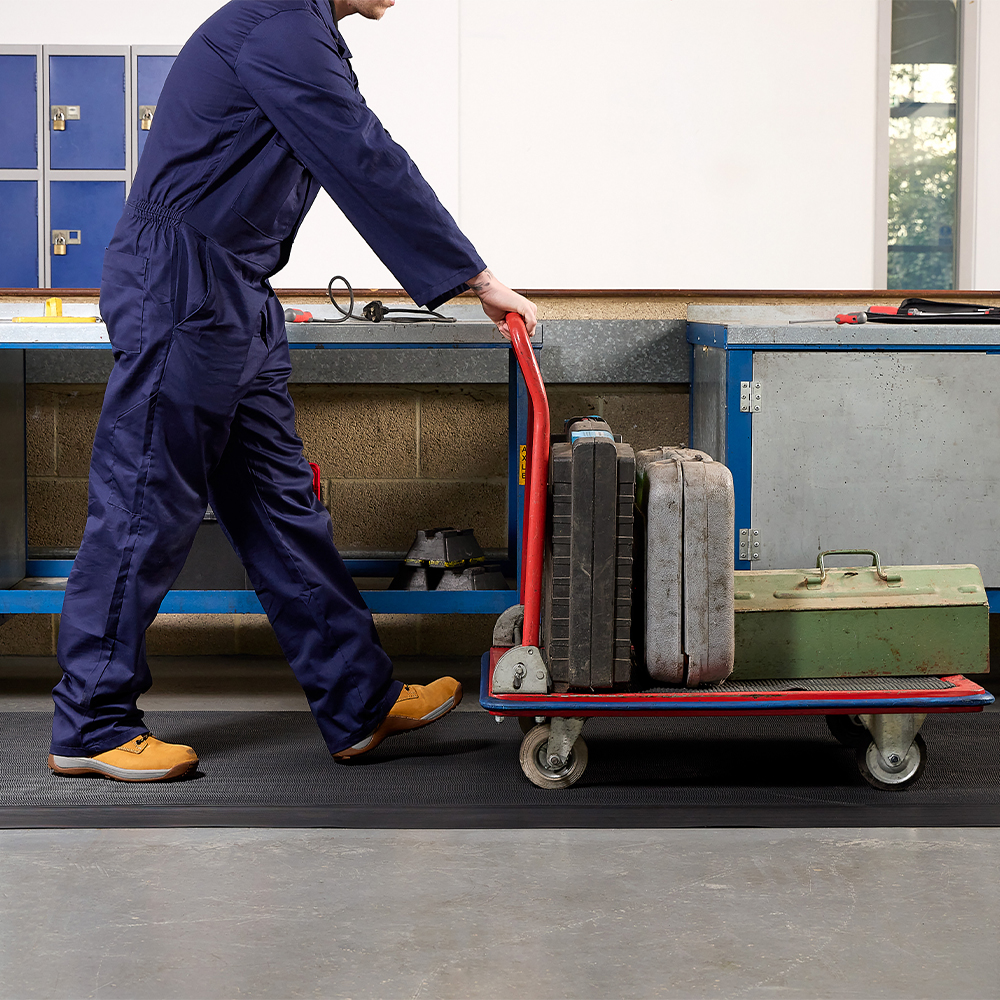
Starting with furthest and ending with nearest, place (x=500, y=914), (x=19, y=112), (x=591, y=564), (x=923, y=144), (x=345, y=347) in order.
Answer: (x=923, y=144) < (x=19, y=112) < (x=345, y=347) < (x=591, y=564) < (x=500, y=914)

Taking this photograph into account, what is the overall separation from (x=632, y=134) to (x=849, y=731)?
66.8 inches

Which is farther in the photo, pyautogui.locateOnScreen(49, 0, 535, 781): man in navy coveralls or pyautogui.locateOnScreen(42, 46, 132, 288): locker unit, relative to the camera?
pyautogui.locateOnScreen(42, 46, 132, 288): locker unit

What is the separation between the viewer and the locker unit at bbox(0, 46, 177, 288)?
298 cm

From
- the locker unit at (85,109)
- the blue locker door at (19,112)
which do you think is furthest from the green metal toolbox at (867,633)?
the blue locker door at (19,112)

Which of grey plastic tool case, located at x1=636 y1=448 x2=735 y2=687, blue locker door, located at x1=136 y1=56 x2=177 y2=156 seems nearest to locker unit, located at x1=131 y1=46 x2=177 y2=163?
blue locker door, located at x1=136 y1=56 x2=177 y2=156

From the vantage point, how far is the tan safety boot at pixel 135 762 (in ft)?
6.74

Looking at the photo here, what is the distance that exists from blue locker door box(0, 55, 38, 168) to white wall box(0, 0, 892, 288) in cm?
38

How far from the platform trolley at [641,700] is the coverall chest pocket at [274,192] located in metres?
0.46

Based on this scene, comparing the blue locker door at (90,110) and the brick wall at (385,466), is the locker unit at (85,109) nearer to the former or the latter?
the blue locker door at (90,110)

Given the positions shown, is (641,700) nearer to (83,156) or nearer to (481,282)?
(481,282)

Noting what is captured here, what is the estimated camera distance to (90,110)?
9.82 ft

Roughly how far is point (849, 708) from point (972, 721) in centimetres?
70

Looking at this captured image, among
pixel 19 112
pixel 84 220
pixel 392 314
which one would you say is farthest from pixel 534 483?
pixel 19 112

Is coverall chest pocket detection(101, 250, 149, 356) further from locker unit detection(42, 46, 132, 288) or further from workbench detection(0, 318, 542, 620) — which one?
locker unit detection(42, 46, 132, 288)
